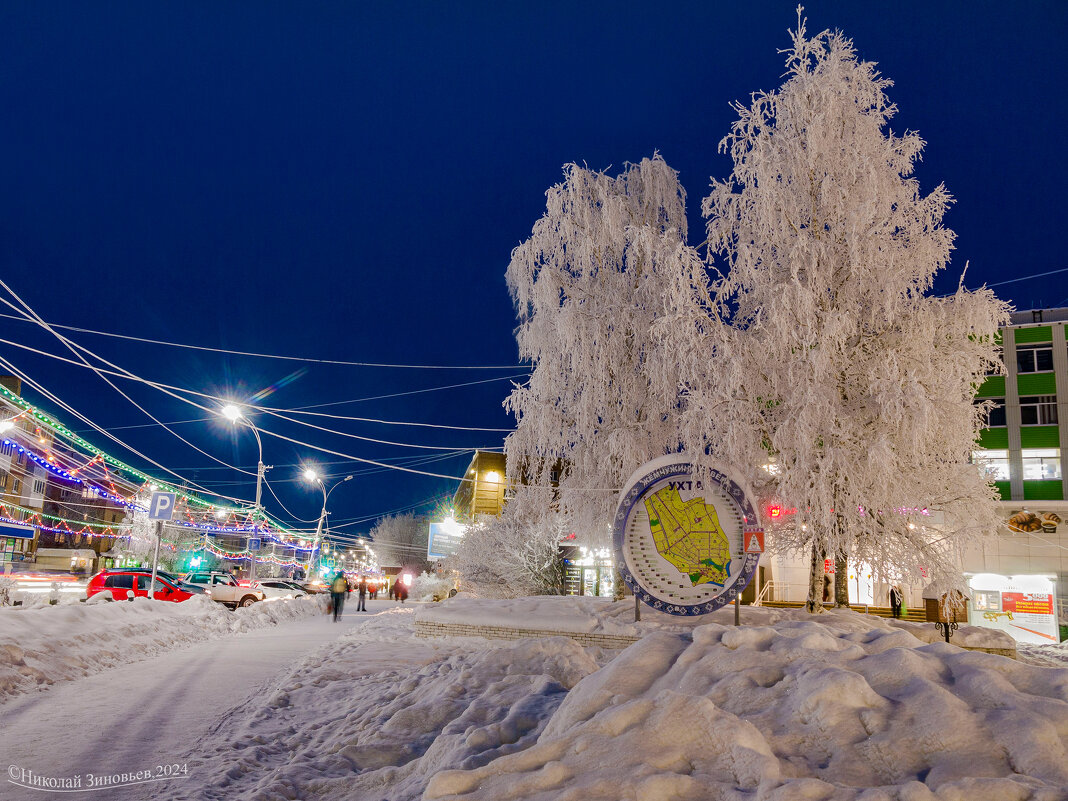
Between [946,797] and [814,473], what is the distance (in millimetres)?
10860

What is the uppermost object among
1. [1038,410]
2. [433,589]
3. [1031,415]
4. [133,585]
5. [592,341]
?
[1038,410]

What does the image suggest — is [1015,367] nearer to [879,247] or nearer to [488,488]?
[879,247]

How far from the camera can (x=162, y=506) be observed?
20.3m

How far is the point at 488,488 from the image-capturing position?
221 feet

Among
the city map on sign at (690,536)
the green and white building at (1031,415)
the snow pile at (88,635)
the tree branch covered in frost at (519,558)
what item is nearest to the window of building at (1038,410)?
the green and white building at (1031,415)

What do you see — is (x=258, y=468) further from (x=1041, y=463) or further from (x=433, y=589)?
(x=1041, y=463)

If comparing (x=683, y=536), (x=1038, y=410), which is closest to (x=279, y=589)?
(x=683, y=536)

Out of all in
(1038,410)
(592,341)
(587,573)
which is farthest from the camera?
(587,573)

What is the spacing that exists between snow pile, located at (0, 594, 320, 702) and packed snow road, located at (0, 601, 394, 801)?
1.00ft

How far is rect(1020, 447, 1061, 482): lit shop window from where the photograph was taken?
32375 mm

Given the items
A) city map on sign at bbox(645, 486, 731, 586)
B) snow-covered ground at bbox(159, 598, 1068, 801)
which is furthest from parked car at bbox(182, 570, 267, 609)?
snow-covered ground at bbox(159, 598, 1068, 801)

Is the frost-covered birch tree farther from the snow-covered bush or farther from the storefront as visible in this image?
the snow-covered bush

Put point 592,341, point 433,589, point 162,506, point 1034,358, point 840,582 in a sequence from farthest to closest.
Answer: point 433,589
point 1034,358
point 162,506
point 592,341
point 840,582

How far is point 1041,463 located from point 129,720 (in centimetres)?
3721
